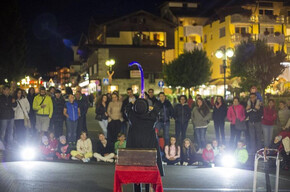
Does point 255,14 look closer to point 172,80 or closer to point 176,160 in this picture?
point 172,80

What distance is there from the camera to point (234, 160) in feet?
44.9

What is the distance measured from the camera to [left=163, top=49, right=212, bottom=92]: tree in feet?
214

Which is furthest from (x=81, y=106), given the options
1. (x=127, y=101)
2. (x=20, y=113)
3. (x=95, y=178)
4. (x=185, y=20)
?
(x=185, y=20)

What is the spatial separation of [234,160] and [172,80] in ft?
174

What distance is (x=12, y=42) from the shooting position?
176 ft

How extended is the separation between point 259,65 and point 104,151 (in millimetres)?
33981

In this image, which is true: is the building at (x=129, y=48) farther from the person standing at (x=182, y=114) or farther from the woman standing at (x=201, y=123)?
the woman standing at (x=201, y=123)

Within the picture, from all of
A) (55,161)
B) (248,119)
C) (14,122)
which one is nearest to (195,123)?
(248,119)

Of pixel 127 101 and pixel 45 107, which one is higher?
pixel 127 101

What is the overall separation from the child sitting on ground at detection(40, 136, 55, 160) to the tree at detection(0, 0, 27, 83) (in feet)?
126

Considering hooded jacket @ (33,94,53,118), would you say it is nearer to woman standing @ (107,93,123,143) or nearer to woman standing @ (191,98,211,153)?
woman standing @ (107,93,123,143)

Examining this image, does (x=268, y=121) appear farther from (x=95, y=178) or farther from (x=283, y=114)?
(x=95, y=178)

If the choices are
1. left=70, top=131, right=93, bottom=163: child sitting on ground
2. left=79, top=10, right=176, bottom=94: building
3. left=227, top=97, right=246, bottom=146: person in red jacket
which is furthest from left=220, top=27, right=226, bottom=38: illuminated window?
left=70, top=131, right=93, bottom=163: child sitting on ground

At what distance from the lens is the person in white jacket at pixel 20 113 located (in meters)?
16.4
